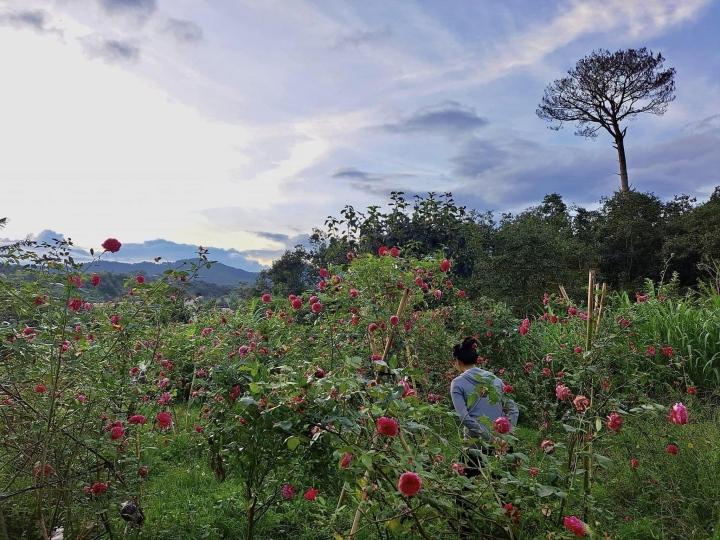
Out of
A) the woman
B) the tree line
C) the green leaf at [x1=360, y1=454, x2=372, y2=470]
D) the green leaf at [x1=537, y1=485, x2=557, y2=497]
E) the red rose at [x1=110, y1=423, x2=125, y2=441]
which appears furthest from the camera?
the tree line

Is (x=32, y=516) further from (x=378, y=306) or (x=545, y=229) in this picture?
(x=545, y=229)

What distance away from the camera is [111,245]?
2725mm

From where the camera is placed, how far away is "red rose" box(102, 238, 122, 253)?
2707mm

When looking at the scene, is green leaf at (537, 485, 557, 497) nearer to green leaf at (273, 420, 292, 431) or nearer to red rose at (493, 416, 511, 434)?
red rose at (493, 416, 511, 434)

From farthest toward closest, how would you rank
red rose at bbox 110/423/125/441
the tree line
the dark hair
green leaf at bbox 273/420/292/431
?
the tree line
the dark hair
red rose at bbox 110/423/125/441
green leaf at bbox 273/420/292/431

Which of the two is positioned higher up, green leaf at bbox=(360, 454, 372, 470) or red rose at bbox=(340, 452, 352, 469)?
green leaf at bbox=(360, 454, 372, 470)

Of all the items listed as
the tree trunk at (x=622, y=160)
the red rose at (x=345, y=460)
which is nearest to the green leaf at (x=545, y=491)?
the red rose at (x=345, y=460)

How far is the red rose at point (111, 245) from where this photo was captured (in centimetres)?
271

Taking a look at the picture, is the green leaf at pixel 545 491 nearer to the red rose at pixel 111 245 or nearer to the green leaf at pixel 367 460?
the green leaf at pixel 367 460

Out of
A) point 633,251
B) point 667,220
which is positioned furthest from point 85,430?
point 667,220

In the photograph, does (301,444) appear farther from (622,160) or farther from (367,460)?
(622,160)

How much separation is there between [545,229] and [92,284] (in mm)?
12281

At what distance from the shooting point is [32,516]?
2.66m

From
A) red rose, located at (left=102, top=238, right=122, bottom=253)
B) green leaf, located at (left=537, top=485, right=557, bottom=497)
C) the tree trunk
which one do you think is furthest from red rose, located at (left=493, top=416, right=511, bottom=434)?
the tree trunk
